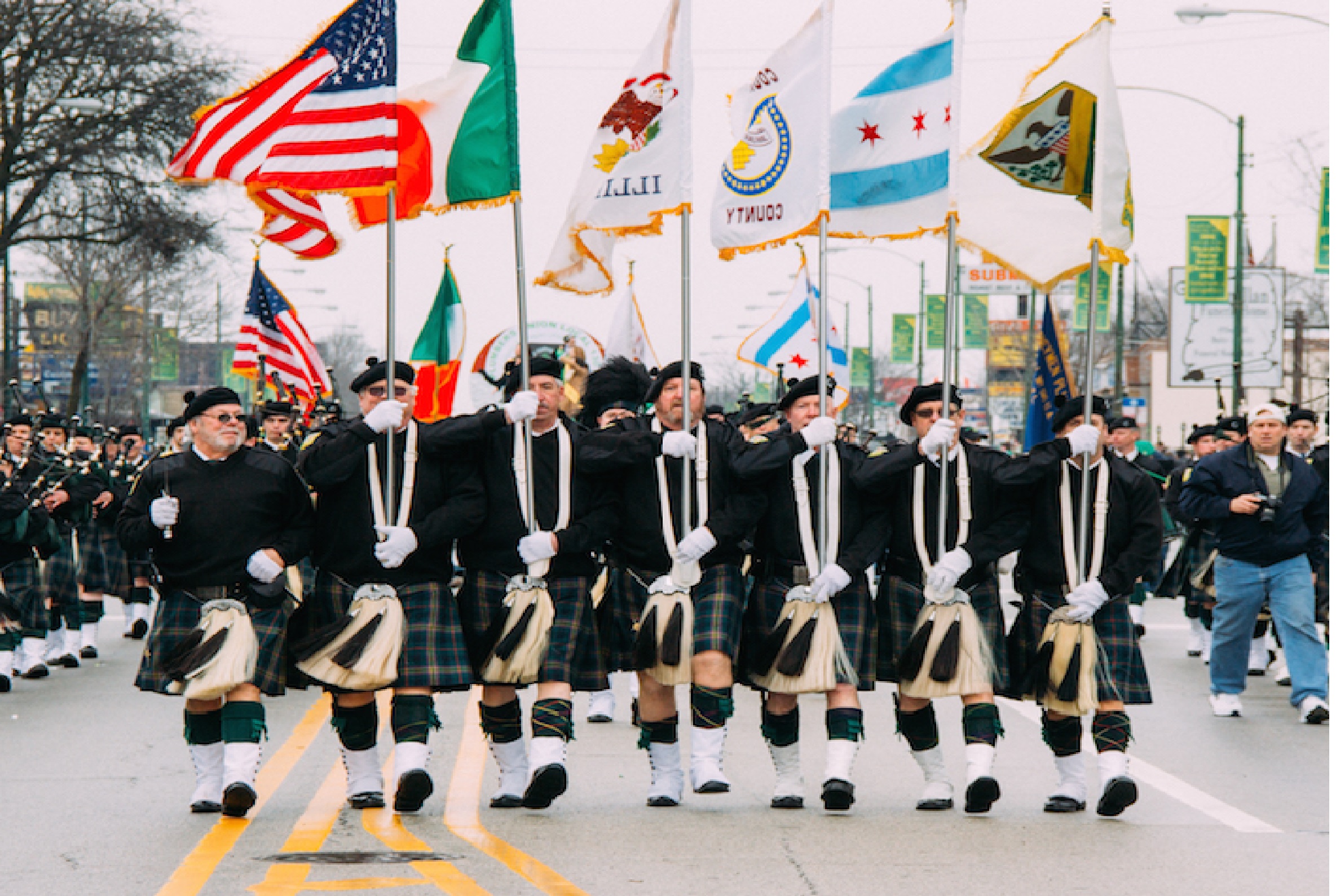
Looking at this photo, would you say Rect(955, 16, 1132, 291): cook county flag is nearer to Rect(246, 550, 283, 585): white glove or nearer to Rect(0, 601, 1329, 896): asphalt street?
Rect(0, 601, 1329, 896): asphalt street

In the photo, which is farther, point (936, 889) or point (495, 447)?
point (495, 447)

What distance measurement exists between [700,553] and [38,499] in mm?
6689

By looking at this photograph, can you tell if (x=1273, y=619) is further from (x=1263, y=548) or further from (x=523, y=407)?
(x=523, y=407)

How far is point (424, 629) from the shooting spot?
7.84 meters

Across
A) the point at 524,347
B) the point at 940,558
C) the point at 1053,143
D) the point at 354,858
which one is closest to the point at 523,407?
the point at 524,347

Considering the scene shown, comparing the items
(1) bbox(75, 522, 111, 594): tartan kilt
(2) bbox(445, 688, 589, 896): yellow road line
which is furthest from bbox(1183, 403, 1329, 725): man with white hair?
(1) bbox(75, 522, 111, 594): tartan kilt

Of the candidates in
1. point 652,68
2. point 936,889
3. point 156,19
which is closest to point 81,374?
point 156,19

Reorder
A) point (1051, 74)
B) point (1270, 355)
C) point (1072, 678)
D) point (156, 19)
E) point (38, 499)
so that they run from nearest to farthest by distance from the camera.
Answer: point (1072, 678)
point (1051, 74)
point (38, 499)
point (1270, 355)
point (156, 19)

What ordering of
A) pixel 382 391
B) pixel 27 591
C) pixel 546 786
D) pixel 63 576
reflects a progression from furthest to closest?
pixel 63 576 < pixel 27 591 < pixel 382 391 < pixel 546 786

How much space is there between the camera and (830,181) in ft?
30.1

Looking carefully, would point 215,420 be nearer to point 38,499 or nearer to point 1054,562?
point 1054,562

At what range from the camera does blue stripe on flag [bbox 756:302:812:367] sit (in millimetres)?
18000

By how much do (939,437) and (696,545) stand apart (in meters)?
1.14

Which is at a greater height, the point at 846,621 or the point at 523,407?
the point at 523,407
